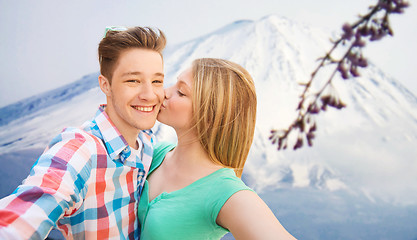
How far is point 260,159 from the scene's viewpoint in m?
2.58

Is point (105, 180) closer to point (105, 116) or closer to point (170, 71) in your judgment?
point (105, 116)

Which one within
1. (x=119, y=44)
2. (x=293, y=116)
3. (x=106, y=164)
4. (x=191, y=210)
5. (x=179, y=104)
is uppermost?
(x=119, y=44)

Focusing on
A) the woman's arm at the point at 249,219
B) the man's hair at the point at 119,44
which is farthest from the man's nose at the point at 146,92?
the woman's arm at the point at 249,219

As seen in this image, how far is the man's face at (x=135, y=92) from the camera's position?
1.01 metres

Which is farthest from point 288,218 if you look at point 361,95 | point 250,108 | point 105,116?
point 105,116

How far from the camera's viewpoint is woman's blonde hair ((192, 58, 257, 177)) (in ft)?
3.34

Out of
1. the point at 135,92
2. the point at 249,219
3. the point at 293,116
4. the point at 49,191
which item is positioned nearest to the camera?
the point at 49,191

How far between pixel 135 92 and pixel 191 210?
36 cm

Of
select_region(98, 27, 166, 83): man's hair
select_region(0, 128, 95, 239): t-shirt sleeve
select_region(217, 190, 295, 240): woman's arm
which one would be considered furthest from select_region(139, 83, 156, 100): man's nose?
select_region(217, 190, 295, 240): woman's arm

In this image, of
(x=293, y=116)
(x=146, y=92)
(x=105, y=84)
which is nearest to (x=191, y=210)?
(x=146, y=92)

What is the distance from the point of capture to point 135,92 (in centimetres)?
101

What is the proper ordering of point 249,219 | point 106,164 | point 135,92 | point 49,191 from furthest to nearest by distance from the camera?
point 135,92 → point 106,164 → point 249,219 → point 49,191

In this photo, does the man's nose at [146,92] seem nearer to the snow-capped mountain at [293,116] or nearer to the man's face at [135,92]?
the man's face at [135,92]

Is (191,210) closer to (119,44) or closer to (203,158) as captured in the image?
(203,158)
